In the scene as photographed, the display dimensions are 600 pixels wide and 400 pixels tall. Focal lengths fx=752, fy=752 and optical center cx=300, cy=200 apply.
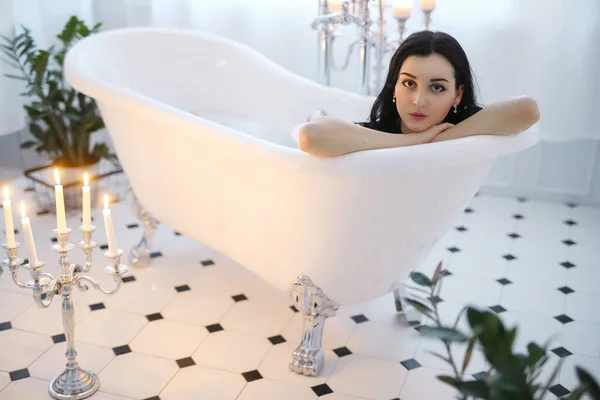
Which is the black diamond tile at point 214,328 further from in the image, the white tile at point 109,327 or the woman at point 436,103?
the woman at point 436,103

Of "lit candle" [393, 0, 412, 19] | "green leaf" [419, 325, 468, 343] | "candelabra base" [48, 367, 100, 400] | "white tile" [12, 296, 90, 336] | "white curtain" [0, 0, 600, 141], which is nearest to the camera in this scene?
"green leaf" [419, 325, 468, 343]

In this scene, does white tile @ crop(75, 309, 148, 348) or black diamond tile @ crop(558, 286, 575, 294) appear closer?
white tile @ crop(75, 309, 148, 348)

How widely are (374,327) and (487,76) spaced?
1.53 metres

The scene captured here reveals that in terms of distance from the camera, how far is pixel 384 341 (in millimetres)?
2607

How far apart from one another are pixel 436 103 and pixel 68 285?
1177 mm

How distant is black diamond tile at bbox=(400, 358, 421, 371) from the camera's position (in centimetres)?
246

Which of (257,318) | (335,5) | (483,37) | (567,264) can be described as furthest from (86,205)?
(483,37)

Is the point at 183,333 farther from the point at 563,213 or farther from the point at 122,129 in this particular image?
the point at 563,213

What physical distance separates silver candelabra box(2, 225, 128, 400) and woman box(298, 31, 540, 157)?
2.45 feet

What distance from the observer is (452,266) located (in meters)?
3.16

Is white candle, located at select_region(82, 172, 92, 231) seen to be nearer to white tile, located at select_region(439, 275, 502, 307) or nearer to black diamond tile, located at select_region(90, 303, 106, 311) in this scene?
black diamond tile, located at select_region(90, 303, 106, 311)

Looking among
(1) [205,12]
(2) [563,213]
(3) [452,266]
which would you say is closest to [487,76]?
(2) [563,213]

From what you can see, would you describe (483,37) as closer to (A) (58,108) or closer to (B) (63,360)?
(A) (58,108)

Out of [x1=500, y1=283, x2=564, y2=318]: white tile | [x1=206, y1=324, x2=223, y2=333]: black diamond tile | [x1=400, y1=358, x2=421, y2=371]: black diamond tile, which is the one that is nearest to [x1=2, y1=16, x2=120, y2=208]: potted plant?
[x1=206, y1=324, x2=223, y2=333]: black diamond tile
